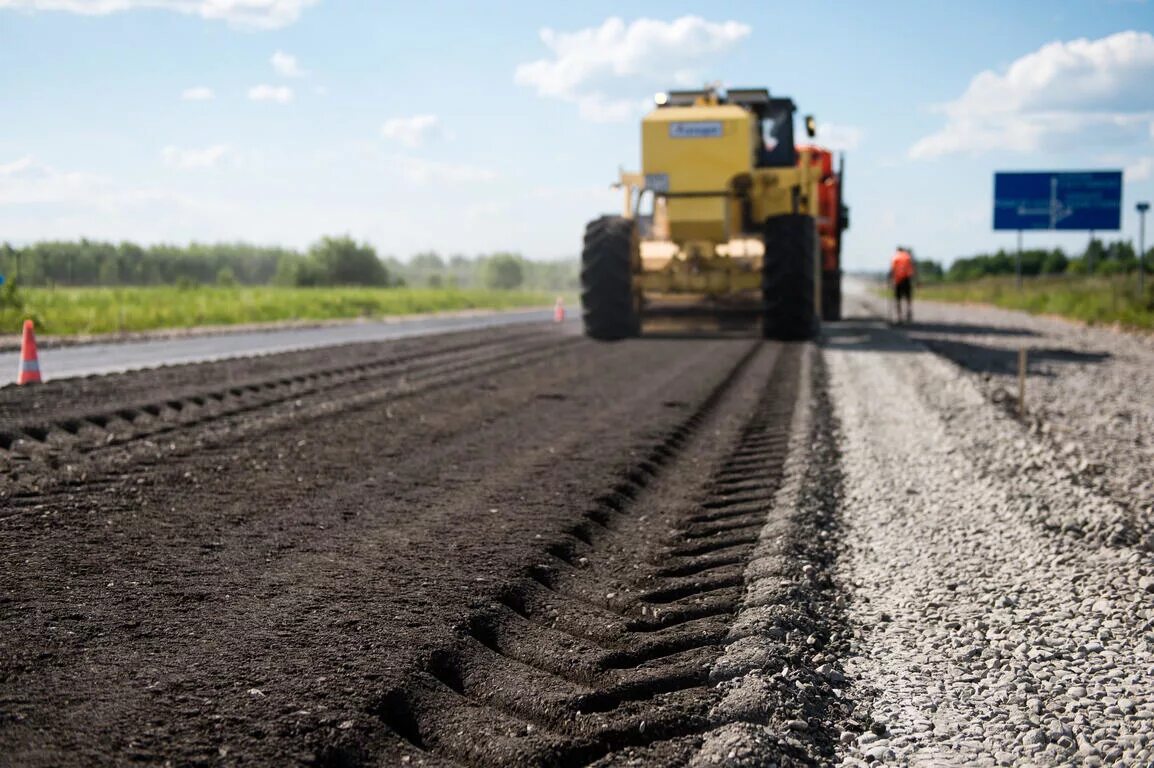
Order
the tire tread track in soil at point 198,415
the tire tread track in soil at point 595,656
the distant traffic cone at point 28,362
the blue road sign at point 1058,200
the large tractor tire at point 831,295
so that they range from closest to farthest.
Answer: the tire tread track in soil at point 595,656, the tire tread track in soil at point 198,415, the distant traffic cone at point 28,362, the large tractor tire at point 831,295, the blue road sign at point 1058,200

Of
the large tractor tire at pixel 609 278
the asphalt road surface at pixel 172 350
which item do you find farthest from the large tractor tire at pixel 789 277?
the asphalt road surface at pixel 172 350

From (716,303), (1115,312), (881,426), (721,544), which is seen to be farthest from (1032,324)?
(721,544)

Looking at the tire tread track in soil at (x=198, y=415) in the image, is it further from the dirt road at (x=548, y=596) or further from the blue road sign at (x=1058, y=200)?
the blue road sign at (x=1058, y=200)

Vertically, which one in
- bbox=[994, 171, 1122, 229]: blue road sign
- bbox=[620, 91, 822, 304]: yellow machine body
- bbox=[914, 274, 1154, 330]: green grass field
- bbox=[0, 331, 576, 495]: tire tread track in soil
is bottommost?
bbox=[0, 331, 576, 495]: tire tread track in soil

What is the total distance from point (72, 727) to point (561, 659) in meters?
1.56

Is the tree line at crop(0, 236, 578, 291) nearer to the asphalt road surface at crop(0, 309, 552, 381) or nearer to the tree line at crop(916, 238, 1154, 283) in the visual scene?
the asphalt road surface at crop(0, 309, 552, 381)

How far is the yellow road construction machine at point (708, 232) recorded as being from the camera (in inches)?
648

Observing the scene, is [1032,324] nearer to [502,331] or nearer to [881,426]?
[502,331]

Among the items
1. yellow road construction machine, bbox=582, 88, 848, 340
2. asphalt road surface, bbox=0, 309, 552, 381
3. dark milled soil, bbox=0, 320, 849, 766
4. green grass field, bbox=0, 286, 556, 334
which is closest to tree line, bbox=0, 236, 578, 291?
green grass field, bbox=0, 286, 556, 334

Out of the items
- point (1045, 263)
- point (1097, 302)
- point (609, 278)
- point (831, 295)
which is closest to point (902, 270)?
point (831, 295)

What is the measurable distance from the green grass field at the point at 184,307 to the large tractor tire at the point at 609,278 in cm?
1101

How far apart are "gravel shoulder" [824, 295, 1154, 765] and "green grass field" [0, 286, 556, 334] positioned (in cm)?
1811

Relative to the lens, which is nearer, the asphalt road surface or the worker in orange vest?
the asphalt road surface

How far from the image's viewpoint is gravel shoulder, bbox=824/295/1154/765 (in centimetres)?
334
